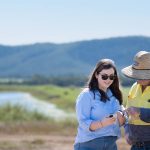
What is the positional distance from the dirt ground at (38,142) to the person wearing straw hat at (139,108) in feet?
20.6

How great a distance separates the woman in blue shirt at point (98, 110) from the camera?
13.1 ft

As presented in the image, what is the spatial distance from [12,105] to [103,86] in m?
12.9

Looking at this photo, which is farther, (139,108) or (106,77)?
(106,77)

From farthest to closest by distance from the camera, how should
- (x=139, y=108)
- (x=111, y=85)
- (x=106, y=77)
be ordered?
(x=111, y=85) → (x=106, y=77) → (x=139, y=108)

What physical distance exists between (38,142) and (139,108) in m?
7.46

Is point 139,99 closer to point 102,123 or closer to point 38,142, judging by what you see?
point 102,123

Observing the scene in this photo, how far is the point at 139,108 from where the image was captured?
3836 millimetres

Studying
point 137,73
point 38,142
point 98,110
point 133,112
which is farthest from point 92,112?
point 38,142

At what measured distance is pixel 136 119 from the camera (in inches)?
152

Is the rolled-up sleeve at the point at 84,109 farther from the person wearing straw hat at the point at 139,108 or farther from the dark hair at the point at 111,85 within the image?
the person wearing straw hat at the point at 139,108

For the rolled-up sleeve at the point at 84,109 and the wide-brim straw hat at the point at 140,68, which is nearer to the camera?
the wide-brim straw hat at the point at 140,68

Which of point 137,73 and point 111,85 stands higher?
point 137,73

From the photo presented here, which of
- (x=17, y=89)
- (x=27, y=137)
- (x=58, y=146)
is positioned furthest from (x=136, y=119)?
(x=17, y=89)

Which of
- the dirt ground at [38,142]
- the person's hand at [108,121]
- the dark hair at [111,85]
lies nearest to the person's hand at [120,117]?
the person's hand at [108,121]
